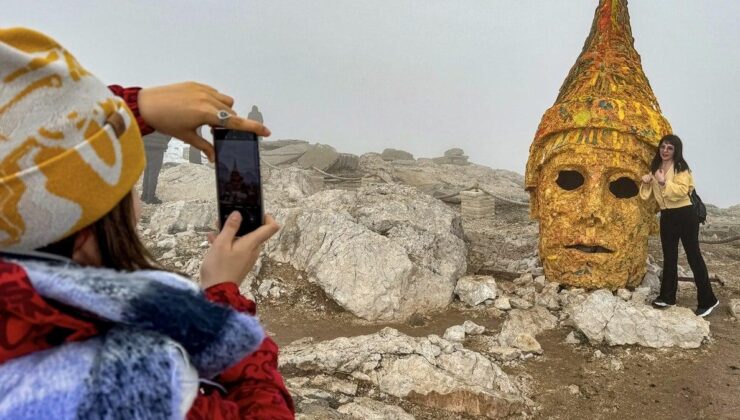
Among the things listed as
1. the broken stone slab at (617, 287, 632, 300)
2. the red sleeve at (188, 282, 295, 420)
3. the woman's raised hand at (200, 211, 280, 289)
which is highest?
the woman's raised hand at (200, 211, 280, 289)

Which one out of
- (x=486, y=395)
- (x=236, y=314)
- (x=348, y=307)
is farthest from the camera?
(x=348, y=307)

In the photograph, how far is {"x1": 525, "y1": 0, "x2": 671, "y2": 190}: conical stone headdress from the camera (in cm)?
506

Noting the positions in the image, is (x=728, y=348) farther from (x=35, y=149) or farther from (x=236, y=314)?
(x=35, y=149)

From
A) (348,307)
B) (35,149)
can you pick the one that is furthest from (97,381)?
(348,307)

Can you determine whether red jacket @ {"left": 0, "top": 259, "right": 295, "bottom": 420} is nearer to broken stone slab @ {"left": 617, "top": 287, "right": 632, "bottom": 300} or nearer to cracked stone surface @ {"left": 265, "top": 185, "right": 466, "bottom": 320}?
cracked stone surface @ {"left": 265, "top": 185, "right": 466, "bottom": 320}

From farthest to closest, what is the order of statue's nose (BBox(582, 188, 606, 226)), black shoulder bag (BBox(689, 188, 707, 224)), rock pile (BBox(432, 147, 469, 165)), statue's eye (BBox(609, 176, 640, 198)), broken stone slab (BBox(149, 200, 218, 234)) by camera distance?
rock pile (BBox(432, 147, 469, 165)), broken stone slab (BBox(149, 200, 218, 234)), statue's eye (BBox(609, 176, 640, 198)), statue's nose (BBox(582, 188, 606, 226)), black shoulder bag (BBox(689, 188, 707, 224))

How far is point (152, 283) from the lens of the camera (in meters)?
0.83

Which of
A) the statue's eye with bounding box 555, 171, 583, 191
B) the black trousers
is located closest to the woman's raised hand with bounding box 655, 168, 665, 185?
the black trousers

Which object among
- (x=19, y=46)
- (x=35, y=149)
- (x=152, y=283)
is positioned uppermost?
(x=19, y=46)

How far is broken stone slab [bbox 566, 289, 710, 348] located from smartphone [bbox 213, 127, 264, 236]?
3928 millimetres

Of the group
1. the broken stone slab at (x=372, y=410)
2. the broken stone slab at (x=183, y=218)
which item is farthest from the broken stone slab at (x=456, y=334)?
the broken stone slab at (x=183, y=218)

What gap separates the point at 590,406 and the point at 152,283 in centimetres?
342

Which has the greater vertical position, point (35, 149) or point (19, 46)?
point (19, 46)

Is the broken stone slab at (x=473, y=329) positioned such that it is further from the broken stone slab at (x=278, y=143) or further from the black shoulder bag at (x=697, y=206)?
the broken stone slab at (x=278, y=143)
